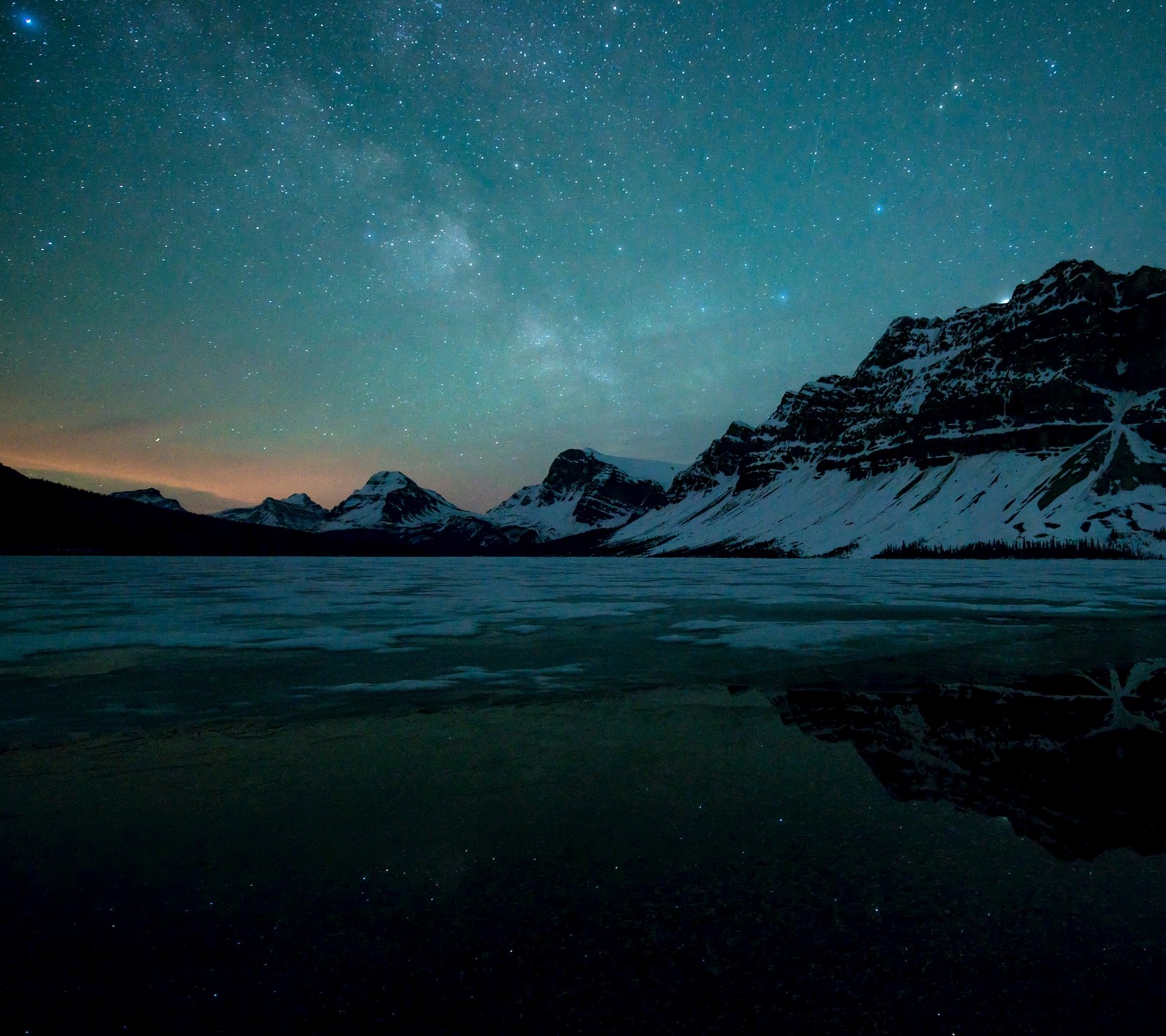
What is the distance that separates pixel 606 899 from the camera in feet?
11.1

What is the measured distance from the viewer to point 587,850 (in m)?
3.99

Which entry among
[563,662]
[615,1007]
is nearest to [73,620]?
[563,662]

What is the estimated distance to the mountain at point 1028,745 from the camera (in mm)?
4402

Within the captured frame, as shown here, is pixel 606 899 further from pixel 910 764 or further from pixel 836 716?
pixel 836 716

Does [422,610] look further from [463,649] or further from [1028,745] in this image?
[1028,745]

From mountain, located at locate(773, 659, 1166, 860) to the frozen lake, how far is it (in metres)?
0.04

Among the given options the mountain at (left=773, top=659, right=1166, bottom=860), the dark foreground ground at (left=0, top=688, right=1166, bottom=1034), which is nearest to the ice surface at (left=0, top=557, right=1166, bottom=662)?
the mountain at (left=773, top=659, right=1166, bottom=860)

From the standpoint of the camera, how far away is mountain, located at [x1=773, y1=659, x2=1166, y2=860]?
4402 millimetres

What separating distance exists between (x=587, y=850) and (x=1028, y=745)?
4657 mm

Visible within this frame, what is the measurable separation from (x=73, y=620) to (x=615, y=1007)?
68.9 ft

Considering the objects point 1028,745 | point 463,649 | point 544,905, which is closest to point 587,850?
point 544,905

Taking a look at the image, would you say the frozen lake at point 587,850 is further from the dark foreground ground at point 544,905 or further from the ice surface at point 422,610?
the ice surface at point 422,610

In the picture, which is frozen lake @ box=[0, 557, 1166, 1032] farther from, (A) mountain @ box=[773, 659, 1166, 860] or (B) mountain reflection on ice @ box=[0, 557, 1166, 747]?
(B) mountain reflection on ice @ box=[0, 557, 1166, 747]

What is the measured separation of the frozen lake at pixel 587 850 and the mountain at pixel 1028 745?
0.14 ft
